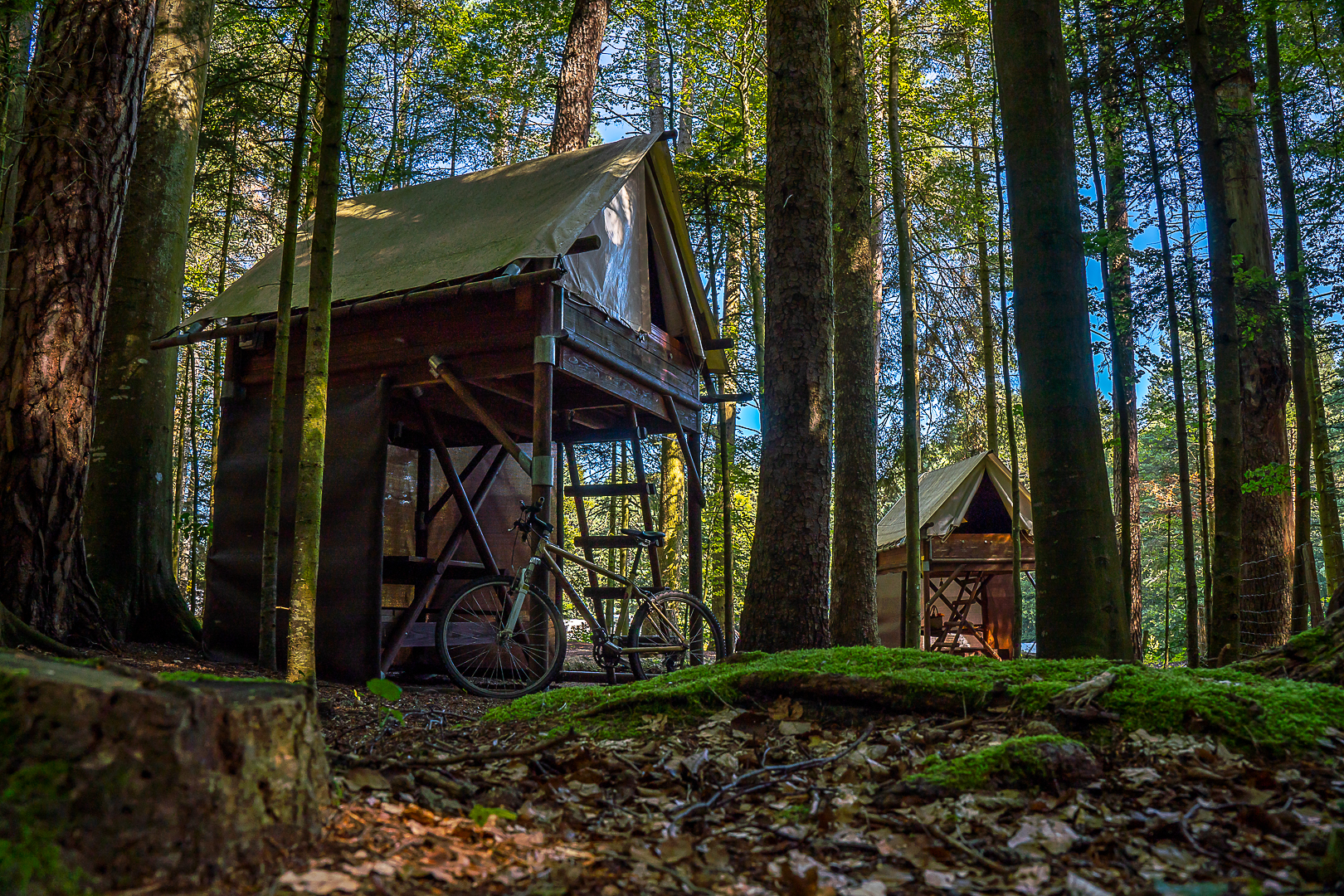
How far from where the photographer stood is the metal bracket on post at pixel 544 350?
6.24 m

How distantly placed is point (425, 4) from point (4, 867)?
1853 centimetres

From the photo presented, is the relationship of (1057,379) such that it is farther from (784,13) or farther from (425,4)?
(425,4)

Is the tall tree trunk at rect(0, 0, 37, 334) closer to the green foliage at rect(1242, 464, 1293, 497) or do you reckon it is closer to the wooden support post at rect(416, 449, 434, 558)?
the wooden support post at rect(416, 449, 434, 558)

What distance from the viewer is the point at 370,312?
6977 mm

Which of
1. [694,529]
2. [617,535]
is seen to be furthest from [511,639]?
[694,529]

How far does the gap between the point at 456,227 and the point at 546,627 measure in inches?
138

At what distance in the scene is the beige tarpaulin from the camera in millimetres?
6395

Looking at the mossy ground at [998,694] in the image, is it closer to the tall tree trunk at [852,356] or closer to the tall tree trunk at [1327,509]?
the tall tree trunk at [852,356]

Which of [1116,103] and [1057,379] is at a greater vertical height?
[1116,103]

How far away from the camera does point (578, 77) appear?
1128 centimetres

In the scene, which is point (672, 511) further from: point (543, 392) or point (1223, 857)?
point (1223, 857)

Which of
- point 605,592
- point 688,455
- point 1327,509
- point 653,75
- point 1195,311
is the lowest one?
point 605,592

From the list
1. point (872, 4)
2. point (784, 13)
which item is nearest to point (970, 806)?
point (784, 13)

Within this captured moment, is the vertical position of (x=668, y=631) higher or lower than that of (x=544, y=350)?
lower
